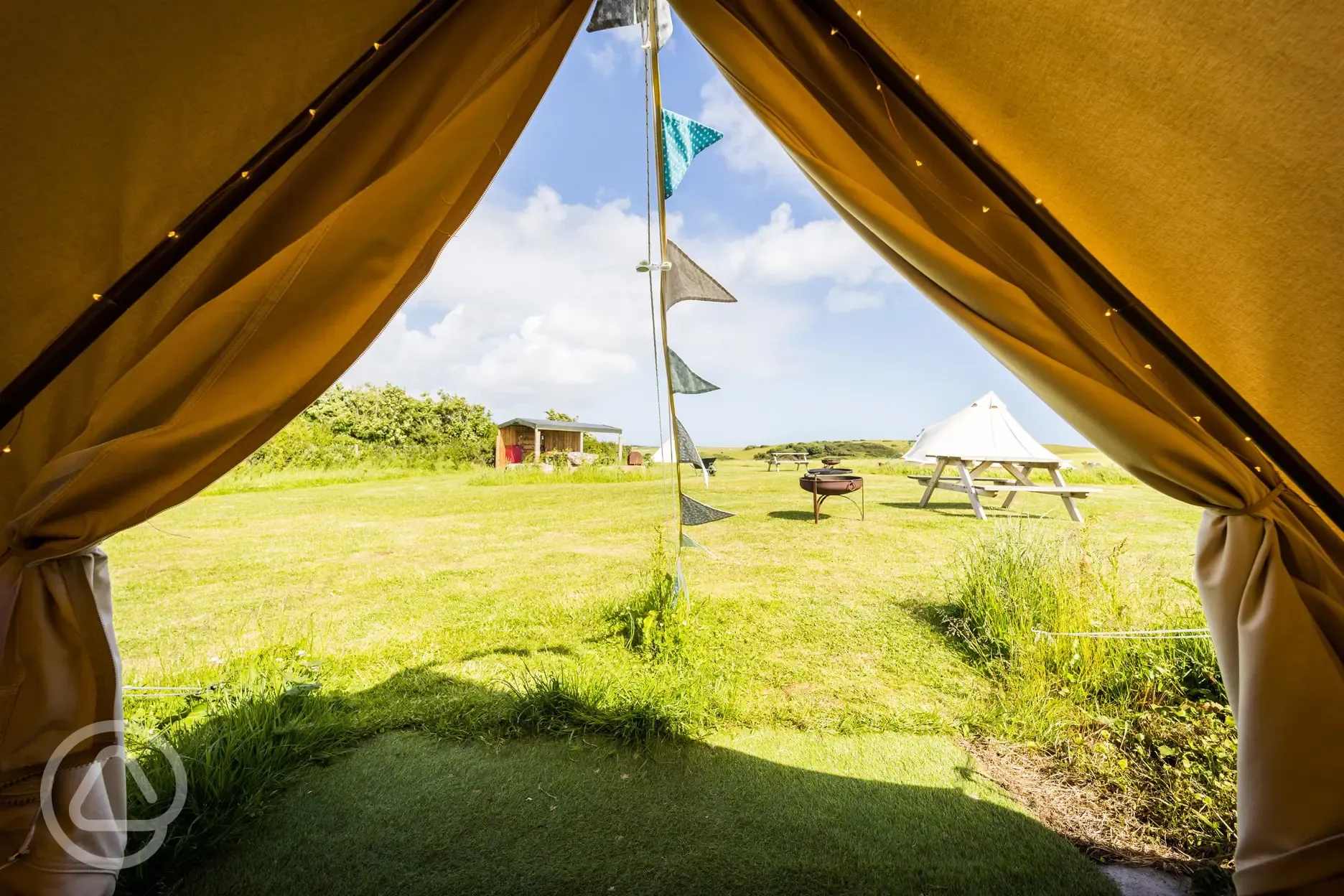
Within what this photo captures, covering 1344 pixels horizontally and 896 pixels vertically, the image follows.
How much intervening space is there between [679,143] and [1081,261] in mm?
1447

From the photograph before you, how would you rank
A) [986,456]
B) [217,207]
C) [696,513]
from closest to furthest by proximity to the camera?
[217,207] < [696,513] < [986,456]

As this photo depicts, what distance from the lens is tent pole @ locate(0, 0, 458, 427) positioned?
114cm

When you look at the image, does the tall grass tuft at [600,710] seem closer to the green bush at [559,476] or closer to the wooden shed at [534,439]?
the green bush at [559,476]

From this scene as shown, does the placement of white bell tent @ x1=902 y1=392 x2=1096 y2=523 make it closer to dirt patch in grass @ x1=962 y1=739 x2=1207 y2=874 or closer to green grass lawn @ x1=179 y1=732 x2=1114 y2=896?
dirt patch in grass @ x1=962 y1=739 x2=1207 y2=874

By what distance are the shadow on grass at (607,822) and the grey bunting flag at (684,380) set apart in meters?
1.57

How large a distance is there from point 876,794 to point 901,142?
6.90ft

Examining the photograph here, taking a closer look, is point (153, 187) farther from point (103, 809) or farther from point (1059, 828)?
point (1059, 828)

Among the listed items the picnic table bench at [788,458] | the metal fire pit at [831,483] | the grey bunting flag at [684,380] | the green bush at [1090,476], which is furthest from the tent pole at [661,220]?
the picnic table bench at [788,458]

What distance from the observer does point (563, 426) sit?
14.1 metres

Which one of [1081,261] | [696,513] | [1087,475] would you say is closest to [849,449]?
[1087,475]

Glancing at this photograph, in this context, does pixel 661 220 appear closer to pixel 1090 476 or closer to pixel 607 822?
pixel 607 822

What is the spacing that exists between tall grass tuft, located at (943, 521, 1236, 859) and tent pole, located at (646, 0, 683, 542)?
190cm

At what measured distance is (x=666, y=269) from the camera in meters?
2.24

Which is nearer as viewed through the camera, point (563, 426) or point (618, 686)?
point (618, 686)
